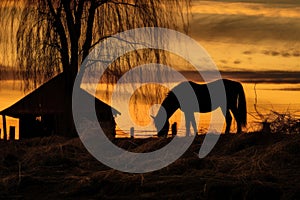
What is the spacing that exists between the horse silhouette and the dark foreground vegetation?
1130 centimetres

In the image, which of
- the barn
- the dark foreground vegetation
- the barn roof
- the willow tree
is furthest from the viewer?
the barn roof

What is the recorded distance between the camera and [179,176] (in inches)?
292

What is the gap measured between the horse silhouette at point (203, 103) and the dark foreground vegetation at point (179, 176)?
11.3 metres

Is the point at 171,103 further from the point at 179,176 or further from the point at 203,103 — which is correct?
the point at 179,176

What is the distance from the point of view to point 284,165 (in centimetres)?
786

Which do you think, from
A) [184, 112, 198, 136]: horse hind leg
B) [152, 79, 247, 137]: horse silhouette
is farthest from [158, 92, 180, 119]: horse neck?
[184, 112, 198, 136]: horse hind leg

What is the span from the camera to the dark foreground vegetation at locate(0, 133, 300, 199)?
688 centimetres

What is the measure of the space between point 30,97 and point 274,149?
23.7 m

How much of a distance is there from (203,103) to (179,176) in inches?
637

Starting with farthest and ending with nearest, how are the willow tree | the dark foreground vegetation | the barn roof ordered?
the barn roof → the willow tree → the dark foreground vegetation

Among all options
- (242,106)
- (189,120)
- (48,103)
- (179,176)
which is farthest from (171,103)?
(179,176)

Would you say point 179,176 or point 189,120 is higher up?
point 179,176

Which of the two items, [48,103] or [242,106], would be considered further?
[48,103]

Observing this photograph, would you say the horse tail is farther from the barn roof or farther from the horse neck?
the barn roof
